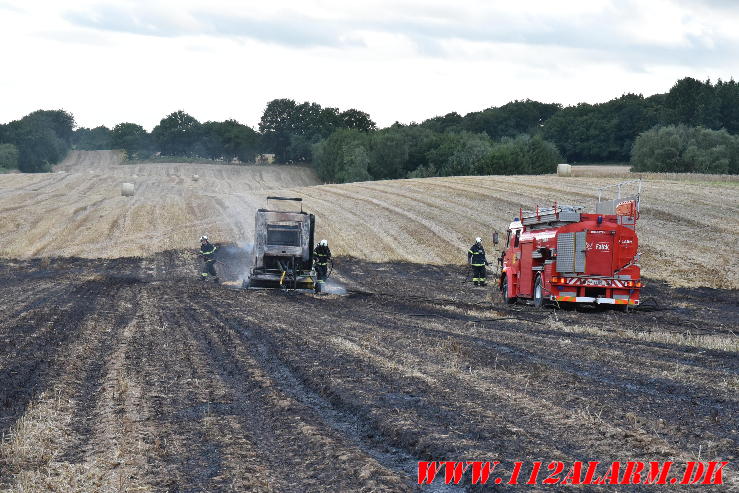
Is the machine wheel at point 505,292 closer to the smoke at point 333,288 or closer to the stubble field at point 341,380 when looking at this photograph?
the stubble field at point 341,380

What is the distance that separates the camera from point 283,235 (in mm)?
30438

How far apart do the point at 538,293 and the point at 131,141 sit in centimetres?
14843

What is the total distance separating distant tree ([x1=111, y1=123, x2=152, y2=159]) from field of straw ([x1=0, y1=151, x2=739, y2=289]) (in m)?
87.0

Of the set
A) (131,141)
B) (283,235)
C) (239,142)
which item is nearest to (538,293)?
(283,235)

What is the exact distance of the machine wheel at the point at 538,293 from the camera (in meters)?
24.2

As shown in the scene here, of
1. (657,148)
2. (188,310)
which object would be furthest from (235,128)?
(188,310)

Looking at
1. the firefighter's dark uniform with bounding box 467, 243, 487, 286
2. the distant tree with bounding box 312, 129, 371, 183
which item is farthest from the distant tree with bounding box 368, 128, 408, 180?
the firefighter's dark uniform with bounding box 467, 243, 487, 286

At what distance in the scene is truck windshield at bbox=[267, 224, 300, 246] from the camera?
30.3m

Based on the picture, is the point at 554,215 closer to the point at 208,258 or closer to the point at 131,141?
the point at 208,258

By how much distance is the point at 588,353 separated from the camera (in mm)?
14750

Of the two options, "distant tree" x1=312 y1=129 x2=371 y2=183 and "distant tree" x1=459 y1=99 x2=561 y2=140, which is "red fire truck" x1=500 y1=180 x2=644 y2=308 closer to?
"distant tree" x1=312 y1=129 x2=371 y2=183

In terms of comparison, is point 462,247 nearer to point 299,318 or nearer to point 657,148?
point 299,318

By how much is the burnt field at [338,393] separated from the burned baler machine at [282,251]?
7.05 meters

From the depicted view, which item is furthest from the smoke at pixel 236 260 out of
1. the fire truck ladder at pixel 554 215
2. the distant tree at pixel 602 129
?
the distant tree at pixel 602 129
